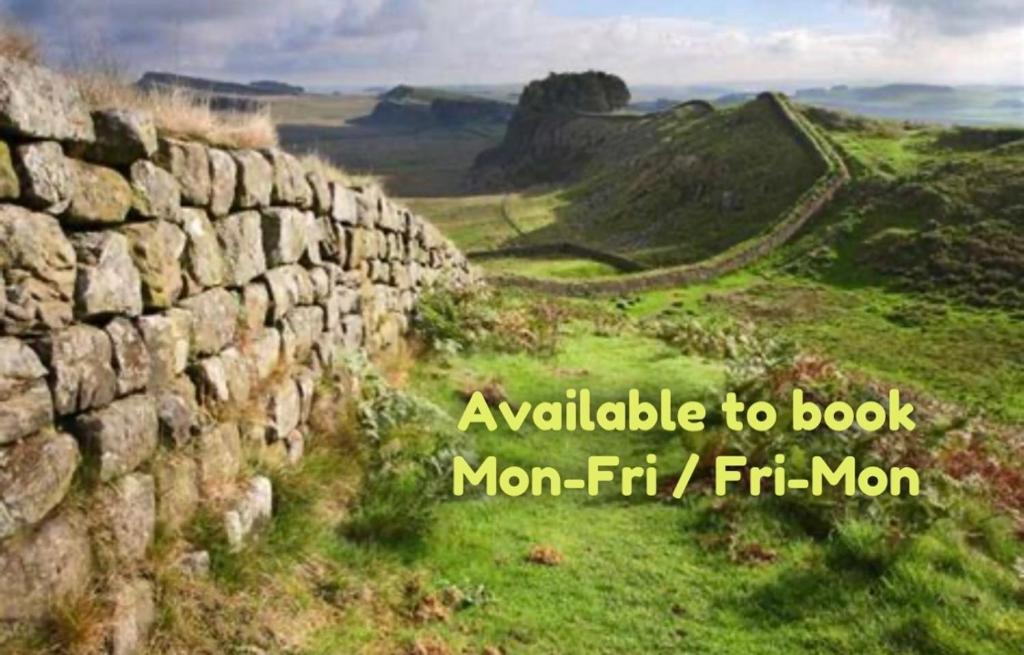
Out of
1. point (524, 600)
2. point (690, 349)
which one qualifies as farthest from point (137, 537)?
point (690, 349)

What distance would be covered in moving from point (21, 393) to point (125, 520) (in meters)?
1.01

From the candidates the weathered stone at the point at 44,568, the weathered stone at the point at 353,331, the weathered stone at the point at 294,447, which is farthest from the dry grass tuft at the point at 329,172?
the weathered stone at the point at 44,568

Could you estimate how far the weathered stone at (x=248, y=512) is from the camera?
20.7 feet

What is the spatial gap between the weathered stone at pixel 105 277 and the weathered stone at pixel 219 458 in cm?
107

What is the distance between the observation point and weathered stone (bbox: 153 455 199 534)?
19.2 ft

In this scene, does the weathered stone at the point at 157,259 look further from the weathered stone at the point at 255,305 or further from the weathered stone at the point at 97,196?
the weathered stone at the point at 255,305

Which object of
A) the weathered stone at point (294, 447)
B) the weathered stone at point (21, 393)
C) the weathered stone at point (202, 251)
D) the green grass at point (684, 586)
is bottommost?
the green grass at point (684, 586)

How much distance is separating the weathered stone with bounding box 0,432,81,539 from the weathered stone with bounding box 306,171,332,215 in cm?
536

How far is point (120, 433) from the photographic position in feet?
17.8

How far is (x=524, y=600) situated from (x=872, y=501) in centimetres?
350

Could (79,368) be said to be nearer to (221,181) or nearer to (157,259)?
(157,259)

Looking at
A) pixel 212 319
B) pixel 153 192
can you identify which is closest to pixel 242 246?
pixel 212 319

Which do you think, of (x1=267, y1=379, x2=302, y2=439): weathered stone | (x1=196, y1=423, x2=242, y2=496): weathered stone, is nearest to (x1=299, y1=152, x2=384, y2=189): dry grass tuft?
(x1=267, y1=379, x2=302, y2=439): weathered stone

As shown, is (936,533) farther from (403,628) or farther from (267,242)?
(267,242)
